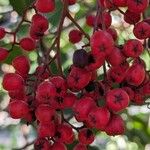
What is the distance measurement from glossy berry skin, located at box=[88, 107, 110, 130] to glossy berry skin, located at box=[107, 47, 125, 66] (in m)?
0.13

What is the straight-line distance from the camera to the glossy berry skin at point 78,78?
1.59 meters

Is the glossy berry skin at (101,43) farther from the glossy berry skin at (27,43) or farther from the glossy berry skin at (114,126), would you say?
the glossy berry skin at (27,43)

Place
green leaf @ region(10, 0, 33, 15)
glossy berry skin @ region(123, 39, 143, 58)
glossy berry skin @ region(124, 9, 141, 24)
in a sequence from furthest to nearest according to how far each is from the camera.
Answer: green leaf @ region(10, 0, 33, 15) < glossy berry skin @ region(124, 9, 141, 24) < glossy berry skin @ region(123, 39, 143, 58)

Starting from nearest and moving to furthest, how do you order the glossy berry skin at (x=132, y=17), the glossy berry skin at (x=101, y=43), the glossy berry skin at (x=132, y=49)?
the glossy berry skin at (x=101, y=43) → the glossy berry skin at (x=132, y=49) → the glossy berry skin at (x=132, y=17)

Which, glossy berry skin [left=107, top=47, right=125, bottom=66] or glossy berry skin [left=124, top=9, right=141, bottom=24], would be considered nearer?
glossy berry skin [left=107, top=47, right=125, bottom=66]

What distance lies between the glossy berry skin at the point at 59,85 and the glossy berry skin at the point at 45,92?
0.03 ft

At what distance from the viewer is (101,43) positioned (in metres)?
1.53

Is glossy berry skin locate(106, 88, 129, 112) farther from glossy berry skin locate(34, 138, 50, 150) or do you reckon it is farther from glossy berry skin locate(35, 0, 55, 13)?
glossy berry skin locate(35, 0, 55, 13)

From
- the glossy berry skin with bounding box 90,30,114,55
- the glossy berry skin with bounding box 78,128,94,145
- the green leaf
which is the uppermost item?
the glossy berry skin with bounding box 90,30,114,55

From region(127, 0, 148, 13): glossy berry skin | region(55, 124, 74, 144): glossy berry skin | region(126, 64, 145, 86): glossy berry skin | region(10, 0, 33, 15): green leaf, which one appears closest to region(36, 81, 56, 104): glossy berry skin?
region(55, 124, 74, 144): glossy berry skin

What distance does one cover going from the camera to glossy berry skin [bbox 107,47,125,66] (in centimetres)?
160

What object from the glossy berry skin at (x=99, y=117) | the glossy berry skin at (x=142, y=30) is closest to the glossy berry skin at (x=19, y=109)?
the glossy berry skin at (x=99, y=117)

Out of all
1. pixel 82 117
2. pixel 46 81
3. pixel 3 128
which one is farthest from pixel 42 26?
pixel 3 128

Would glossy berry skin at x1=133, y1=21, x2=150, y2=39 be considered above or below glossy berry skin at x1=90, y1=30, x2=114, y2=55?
below
